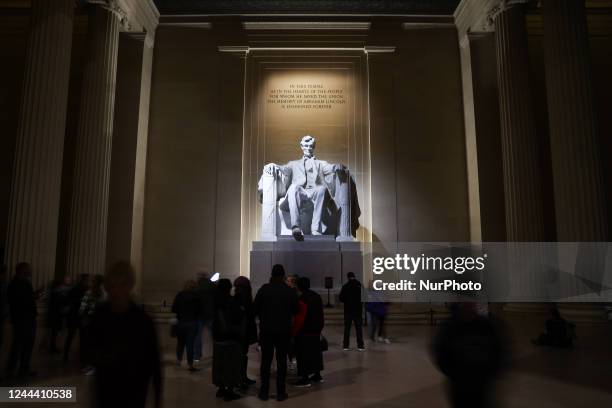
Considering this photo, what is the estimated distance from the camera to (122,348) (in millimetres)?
2160

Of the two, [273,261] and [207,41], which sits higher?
[207,41]

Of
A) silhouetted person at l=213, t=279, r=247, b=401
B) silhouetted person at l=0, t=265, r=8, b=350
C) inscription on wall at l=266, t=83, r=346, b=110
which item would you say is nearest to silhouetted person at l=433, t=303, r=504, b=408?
silhouetted person at l=213, t=279, r=247, b=401

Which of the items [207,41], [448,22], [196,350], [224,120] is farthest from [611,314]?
[207,41]

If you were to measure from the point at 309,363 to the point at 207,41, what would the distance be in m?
11.0

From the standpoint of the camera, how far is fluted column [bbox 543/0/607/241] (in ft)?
28.2

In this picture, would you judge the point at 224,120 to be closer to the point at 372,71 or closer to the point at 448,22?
the point at 372,71

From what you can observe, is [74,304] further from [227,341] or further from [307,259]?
[307,259]

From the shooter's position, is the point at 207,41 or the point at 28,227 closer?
the point at 28,227

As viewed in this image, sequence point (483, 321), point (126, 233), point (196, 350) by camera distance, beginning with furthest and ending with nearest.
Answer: point (126, 233), point (196, 350), point (483, 321)

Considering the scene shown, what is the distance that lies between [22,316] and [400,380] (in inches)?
155

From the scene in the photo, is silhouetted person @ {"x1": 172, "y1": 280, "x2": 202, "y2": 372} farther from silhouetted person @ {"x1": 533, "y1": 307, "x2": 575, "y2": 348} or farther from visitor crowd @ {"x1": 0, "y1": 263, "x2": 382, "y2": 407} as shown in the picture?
silhouetted person @ {"x1": 533, "y1": 307, "x2": 575, "y2": 348}

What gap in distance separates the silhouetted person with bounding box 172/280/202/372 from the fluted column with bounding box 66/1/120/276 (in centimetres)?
548

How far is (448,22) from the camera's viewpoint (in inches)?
523

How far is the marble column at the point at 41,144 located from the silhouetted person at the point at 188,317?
3.87m
